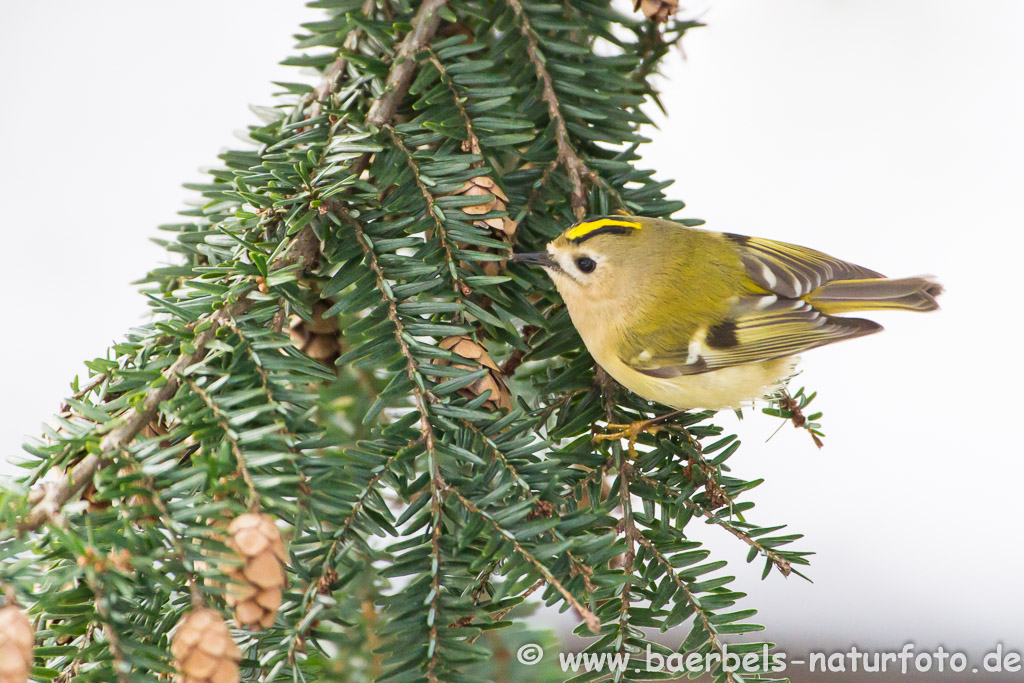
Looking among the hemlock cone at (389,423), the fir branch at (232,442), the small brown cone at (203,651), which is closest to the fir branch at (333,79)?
the hemlock cone at (389,423)

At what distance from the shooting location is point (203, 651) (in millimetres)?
322

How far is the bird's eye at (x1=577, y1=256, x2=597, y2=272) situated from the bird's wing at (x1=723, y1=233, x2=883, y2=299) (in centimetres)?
18

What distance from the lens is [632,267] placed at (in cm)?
70

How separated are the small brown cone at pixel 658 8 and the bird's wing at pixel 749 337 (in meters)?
0.24

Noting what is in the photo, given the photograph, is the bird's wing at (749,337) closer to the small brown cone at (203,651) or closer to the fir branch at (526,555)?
the fir branch at (526,555)

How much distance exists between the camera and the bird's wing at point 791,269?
0.70 meters

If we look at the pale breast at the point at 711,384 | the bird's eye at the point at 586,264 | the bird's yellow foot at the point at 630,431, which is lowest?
the bird's yellow foot at the point at 630,431

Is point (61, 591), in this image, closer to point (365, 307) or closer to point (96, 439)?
point (96, 439)

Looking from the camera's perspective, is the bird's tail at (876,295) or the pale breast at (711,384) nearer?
the pale breast at (711,384)

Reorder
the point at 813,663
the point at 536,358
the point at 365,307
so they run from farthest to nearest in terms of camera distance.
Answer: the point at 813,663 < the point at 536,358 < the point at 365,307

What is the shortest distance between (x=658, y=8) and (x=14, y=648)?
54 cm

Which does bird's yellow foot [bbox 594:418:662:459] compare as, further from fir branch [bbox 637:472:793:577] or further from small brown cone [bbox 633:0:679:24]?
small brown cone [bbox 633:0:679:24]

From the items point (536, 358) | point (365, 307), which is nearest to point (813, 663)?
point (536, 358)

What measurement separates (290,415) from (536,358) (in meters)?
0.22
